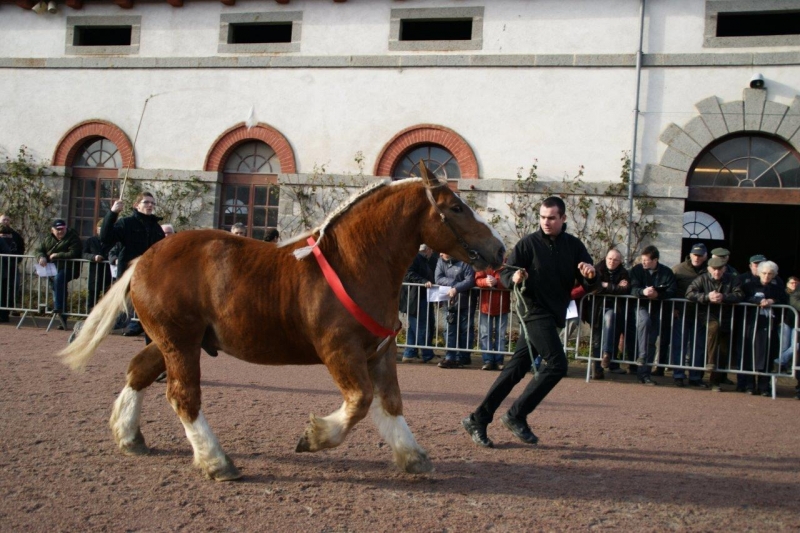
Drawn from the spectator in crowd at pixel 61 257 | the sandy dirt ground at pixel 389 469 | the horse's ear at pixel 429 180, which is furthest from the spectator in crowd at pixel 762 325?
the spectator in crowd at pixel 61 257

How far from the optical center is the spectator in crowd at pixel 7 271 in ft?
41.2

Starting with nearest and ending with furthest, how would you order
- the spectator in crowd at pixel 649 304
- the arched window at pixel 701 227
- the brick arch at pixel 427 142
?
the spectator in crowd at pixel 649 304 → the brick arch at pixel 427 142 → the arched window at pixel 701 227

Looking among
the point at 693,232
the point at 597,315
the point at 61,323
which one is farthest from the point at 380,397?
the point at 693,232

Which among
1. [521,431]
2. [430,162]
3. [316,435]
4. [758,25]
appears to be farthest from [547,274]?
[758,25]

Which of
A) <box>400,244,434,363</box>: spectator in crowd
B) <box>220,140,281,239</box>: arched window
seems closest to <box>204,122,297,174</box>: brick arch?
<box>220,140,281,239</box>: arched window

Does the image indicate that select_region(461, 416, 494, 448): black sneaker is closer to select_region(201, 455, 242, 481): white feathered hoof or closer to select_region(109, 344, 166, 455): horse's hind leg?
select_region(201, 455, 242, 481): white feathered hoof

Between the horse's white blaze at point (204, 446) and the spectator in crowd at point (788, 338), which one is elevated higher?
the spectator in crowd at point (788, 338)

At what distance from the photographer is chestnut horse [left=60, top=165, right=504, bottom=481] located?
4629 mm

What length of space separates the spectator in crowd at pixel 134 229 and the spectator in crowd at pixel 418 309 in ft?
12.4

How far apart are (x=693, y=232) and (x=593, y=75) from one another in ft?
26.0

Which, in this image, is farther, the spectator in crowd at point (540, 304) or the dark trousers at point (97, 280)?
the dark trousers at point (97, 280)

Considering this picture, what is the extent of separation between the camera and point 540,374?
577cm

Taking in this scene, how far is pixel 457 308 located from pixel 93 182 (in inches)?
415

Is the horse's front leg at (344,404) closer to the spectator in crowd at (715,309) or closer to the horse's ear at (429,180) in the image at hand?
the horse's ear at (429,180)
